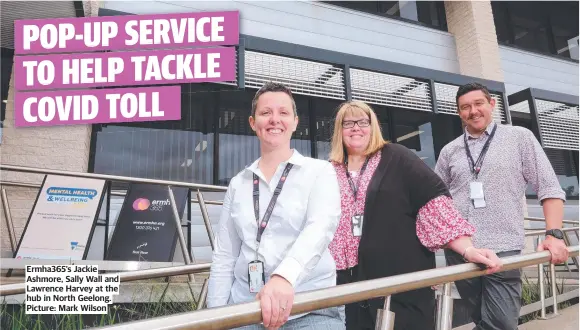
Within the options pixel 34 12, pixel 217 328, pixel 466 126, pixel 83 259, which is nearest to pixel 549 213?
pixel 466 126

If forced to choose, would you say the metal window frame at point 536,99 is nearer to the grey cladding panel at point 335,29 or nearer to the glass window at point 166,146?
the grey cladding panel at point 335,29

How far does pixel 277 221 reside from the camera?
1116mm

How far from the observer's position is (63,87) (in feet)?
15.3

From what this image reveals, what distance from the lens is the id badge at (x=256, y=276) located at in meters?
1.04

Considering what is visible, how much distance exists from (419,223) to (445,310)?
0.30m

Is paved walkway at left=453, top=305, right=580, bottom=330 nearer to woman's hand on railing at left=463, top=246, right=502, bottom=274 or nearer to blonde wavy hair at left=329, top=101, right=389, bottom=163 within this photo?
woman's hand on railing at left=463, top=246, right=502, bottom=274

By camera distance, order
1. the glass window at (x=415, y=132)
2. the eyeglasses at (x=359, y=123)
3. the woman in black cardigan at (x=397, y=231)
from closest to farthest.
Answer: the woman in black cardigan at (x=397, y=231) → the eyeglasses at (x=359, y=123) → the glass window at (x=415, y=132)

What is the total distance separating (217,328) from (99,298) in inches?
69.3

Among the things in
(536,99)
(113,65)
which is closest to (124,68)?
(113,65)

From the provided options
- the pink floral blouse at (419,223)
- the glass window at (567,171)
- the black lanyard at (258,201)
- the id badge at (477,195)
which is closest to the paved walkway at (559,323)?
the id badge at (477,195)

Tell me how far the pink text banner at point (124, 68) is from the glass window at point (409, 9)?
284cm

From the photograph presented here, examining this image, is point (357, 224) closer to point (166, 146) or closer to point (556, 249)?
point (556, 249)

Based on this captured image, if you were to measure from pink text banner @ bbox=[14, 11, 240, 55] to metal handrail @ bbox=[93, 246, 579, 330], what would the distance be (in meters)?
4.40

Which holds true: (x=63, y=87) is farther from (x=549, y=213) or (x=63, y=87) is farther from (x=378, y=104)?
(x=549, y=213)
